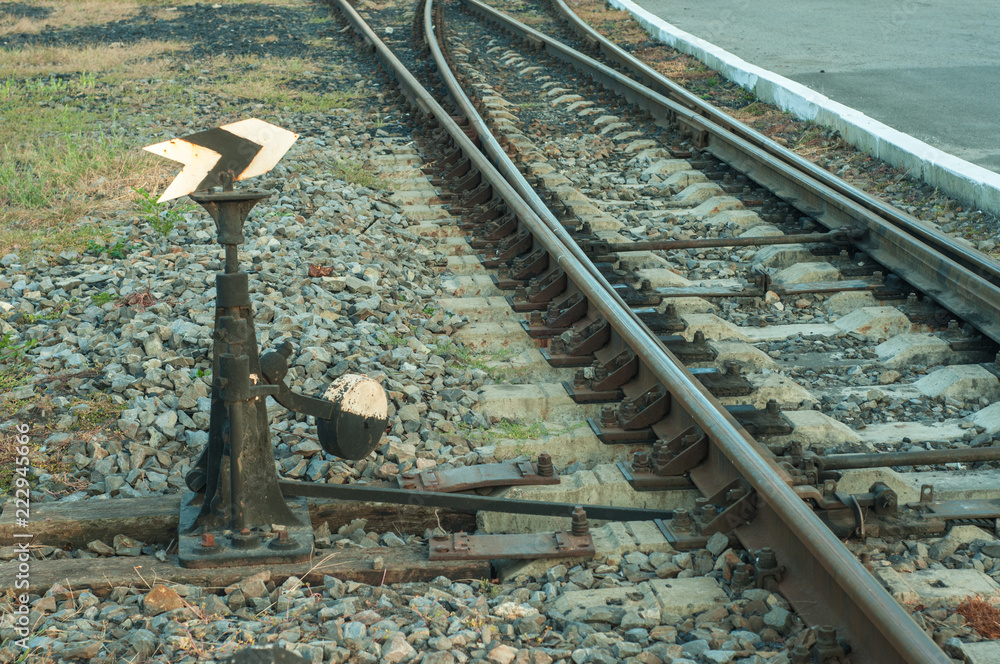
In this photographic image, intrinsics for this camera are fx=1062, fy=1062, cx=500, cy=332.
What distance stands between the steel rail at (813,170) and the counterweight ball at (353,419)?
3.47 metres

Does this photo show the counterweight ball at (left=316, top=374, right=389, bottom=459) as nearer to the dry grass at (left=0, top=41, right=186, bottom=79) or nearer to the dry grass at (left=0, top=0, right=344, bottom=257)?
the dry grass at (left=0, top=0, right=344, bottom=257)

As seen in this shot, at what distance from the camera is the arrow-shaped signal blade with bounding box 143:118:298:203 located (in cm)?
323

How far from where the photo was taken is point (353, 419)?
3750 mm

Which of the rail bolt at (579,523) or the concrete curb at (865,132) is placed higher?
the concrete curb at (865,132)

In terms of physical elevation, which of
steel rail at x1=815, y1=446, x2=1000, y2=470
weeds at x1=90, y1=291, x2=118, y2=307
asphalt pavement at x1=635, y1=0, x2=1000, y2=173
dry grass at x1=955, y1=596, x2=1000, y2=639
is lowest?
weeds at x1=90, y1=291, x2=118, y2=307

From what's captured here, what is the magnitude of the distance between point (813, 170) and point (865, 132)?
172 centimetres

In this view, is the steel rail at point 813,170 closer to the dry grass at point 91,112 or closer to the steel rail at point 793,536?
the steel rail at point 793,536

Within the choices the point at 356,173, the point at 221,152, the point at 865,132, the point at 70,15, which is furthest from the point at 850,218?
the point at 70,15

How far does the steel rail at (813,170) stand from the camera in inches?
225

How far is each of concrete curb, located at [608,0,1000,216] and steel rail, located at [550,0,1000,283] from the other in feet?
2.76

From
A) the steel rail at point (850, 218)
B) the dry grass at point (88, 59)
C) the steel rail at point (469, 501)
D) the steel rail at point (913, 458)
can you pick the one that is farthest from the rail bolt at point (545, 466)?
the dry grass at point (88, 59)

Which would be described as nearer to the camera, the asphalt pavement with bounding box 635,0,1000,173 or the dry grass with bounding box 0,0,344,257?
the dry grass with bounding box 0,0,344,257

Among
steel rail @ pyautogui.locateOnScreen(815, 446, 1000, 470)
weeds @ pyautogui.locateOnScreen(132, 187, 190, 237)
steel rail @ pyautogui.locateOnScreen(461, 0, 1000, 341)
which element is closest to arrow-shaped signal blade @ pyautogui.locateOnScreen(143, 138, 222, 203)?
steel rail @ pyautogui.locateOnScreen(815, 446, 1000, 470)

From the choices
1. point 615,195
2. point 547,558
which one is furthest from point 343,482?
point 615,195
